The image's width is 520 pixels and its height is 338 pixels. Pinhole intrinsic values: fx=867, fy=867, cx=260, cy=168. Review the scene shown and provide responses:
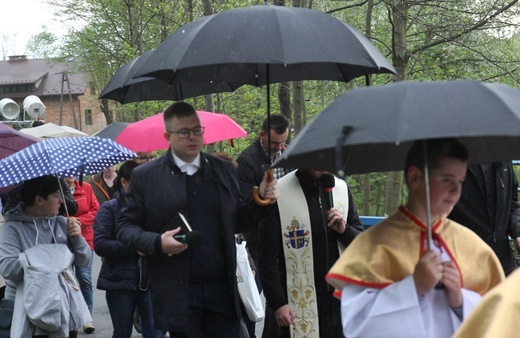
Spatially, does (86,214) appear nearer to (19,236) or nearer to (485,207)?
(19,236)

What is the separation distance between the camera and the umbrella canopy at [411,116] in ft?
9.74

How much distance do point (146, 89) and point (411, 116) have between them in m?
3.69

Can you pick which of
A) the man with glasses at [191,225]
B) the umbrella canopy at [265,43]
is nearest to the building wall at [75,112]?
the man with glasses at [191,225]

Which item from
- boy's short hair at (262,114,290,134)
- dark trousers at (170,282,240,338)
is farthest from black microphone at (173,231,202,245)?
boy's short hair at (262,114,290,134)

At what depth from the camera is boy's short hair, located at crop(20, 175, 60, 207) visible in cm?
611

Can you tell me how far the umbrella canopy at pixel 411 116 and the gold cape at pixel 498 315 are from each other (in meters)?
1.30

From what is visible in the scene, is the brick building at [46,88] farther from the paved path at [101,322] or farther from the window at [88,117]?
the paved path at [101,322]

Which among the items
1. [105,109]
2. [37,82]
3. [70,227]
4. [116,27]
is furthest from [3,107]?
[37,82]

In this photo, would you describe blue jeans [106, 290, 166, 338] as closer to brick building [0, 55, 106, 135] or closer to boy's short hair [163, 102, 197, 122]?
boy's short hair [163, 102, 197, 122]

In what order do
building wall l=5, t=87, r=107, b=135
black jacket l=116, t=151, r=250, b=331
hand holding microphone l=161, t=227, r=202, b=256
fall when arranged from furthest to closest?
building wall l=5, t=87, r=107, b=135 → black jacket l=116, t=151, r=250, b=331 → hand holding microphone l=161, t=227, r=202, b=256

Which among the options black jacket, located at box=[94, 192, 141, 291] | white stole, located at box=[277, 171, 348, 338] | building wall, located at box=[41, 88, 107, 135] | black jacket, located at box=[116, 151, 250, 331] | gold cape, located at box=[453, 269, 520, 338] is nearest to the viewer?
gold cape, located at box=[453, 269, 520, 338]

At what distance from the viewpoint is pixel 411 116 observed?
3002mm

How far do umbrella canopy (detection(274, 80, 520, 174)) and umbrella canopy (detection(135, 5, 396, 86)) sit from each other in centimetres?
133

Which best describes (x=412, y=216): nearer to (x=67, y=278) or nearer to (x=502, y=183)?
(x=502, y=183)
